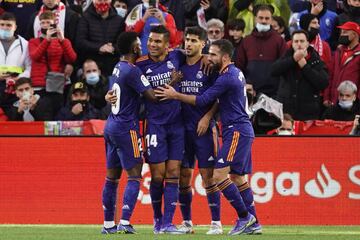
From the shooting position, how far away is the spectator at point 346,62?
69.7 ft

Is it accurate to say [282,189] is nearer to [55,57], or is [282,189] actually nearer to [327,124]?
[327,124]

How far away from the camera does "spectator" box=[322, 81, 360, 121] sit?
67.9 ft

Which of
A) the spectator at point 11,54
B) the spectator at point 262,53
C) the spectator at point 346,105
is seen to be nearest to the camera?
the spectator at point 346,105

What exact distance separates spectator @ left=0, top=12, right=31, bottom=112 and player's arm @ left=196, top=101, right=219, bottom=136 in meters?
6.26

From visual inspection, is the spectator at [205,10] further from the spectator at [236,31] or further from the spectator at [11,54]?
the spectator at [11,54]

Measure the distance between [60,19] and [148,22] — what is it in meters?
1.76

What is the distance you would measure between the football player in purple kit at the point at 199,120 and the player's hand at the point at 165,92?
353 mm

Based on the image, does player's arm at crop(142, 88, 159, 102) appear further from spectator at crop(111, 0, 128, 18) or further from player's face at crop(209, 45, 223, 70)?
spectator at crop(111, 0, 128, 18)

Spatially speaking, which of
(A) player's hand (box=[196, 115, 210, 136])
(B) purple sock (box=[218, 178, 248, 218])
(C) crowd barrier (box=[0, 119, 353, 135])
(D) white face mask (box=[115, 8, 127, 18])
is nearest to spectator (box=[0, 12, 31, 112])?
(C) crowd barrier (box=[0, 119, 353, 135])

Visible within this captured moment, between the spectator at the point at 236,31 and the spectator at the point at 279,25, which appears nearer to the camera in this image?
the spectator at the point at 236,31

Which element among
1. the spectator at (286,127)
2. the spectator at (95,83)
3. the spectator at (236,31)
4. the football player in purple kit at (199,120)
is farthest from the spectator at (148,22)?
the football player in purple kit at (199,120)

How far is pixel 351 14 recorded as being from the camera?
22.4m

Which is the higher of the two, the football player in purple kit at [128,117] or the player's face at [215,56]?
the player's face at [215,56]

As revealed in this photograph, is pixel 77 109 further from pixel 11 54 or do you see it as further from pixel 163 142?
pixel 163 142
